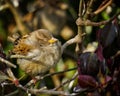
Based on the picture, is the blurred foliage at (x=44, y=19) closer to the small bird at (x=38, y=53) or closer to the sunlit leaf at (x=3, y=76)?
the small bird at (x=38, y=53)

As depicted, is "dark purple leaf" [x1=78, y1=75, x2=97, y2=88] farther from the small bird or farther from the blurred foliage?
the blurred foliage

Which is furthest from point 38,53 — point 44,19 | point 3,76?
point 44,19

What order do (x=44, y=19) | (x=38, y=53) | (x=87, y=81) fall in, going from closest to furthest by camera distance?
(x=87, y=81), (x=38, y=53), (x=44, y=19)

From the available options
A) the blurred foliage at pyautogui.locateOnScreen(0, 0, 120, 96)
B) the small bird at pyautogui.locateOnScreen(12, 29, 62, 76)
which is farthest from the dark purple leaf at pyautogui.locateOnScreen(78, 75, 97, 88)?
the blurred foliage at pyautogui.locateOnScreen(0, 0, 120, 96)

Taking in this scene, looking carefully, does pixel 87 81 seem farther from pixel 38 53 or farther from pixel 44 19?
Answer: pixel 44 19

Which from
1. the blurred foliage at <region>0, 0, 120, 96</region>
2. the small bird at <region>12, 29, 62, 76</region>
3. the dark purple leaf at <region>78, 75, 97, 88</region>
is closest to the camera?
the dark purple leaf at <region>78, 75, 97, 88</region>

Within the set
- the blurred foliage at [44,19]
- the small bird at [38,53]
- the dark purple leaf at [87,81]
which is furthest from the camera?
the blurred foliage at [44,19]

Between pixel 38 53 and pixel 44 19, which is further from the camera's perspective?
pixel 44 19

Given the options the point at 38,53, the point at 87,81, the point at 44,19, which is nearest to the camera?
the point at 87,81

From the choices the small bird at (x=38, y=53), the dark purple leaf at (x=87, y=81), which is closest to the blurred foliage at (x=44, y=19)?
the small bird at (x=38, y=53)
